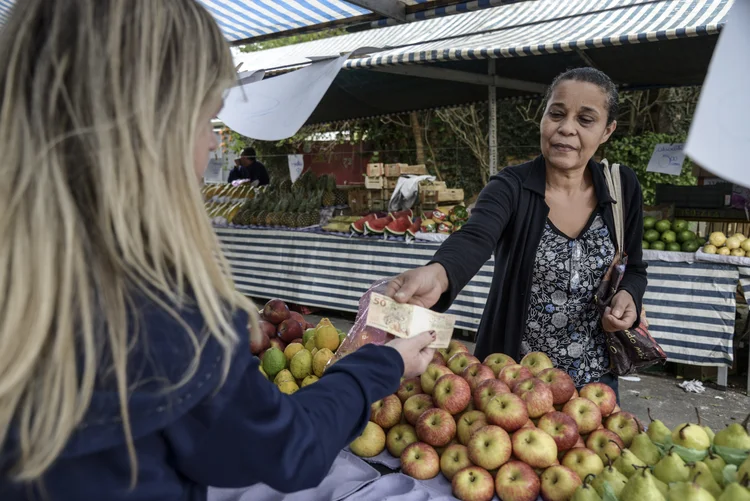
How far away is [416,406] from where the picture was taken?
1.90 metres

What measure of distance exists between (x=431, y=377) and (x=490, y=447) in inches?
15.6

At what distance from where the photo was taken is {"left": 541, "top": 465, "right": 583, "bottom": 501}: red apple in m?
1.50

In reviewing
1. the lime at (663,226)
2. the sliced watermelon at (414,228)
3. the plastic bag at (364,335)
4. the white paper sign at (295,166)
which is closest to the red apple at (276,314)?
the plastic bag at (364,335)

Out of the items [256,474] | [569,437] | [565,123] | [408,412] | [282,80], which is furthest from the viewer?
[282,80]

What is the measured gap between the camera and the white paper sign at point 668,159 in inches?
224

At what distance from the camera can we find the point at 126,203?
0.79m

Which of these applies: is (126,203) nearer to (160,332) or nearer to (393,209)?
(160,332)

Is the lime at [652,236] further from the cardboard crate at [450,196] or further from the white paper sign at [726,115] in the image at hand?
the white paper sign at [726,115]

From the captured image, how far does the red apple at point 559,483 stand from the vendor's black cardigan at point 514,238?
78 centimetres

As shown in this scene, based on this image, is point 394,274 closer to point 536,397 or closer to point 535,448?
point 536,397

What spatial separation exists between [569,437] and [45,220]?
1.47 metres

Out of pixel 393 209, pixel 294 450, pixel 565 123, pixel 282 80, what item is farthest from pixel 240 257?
pixel 294 450

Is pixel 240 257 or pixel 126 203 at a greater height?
pixel 126 203

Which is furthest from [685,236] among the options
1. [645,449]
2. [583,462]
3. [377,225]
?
[583,462]
